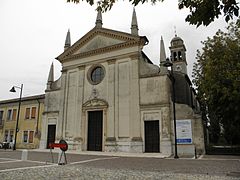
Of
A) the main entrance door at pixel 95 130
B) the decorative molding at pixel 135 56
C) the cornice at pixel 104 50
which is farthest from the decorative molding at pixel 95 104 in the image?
the cornice at pixel 104 50

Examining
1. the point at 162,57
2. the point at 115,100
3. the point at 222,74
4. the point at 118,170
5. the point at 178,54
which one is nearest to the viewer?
the point at 118,170

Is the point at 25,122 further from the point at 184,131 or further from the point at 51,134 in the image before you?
the point at 184,131

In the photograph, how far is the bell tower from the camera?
40069 mm

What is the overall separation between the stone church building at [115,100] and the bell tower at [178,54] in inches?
575

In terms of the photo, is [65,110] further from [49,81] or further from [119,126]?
[119,126]

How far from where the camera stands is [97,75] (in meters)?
25.7

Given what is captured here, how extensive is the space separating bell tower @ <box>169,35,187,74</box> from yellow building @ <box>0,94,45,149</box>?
23424 millimetres

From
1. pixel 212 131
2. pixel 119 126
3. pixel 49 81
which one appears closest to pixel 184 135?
pixel 119 126

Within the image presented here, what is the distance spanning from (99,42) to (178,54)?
63.6 ft

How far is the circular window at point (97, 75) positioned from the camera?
994 inches

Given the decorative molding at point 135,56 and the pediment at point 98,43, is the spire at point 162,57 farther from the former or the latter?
the pediment at point 98,43

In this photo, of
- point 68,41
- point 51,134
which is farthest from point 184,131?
point 68,41

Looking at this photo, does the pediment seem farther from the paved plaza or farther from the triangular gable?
the paved plaza

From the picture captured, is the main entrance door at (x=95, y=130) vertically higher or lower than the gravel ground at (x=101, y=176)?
higher
